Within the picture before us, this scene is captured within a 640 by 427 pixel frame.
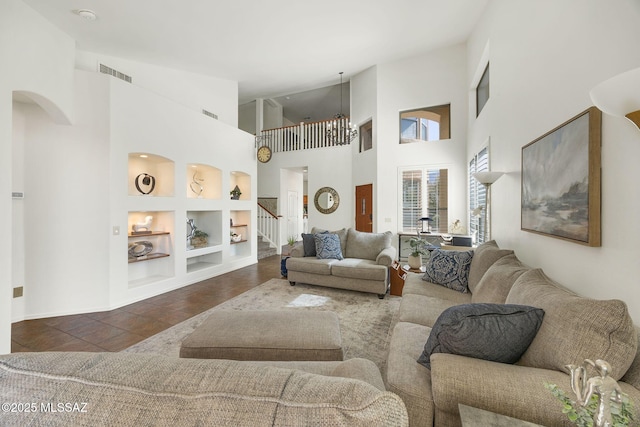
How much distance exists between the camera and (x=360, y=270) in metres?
3.87

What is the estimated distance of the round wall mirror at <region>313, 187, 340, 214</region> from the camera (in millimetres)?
7527

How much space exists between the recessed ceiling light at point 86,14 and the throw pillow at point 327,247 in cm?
418

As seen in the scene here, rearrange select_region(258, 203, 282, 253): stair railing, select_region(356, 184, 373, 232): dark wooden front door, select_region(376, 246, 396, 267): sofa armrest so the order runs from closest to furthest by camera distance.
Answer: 1. select_region(376, 246, 396, 267): sofa armrest
2. select_region(356, 184, 373, 232): dark wooden front door
3. select_region(258, 203, 282, 253): stair railing

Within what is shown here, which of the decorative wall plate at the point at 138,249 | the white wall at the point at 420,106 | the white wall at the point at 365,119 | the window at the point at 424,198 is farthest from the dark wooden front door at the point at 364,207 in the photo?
the decorative wall plate at the point at 138,249

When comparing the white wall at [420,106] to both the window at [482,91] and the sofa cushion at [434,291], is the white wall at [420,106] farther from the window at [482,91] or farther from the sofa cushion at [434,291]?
the sofa cushion at [434,291]

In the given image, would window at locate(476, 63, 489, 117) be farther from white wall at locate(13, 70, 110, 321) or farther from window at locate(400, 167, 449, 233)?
white wall at locate(13, 70, 110, 321)

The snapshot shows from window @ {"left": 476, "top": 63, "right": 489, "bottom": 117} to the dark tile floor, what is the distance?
5.10m

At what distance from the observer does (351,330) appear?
2.83 m

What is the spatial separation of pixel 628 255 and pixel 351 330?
7.22ft

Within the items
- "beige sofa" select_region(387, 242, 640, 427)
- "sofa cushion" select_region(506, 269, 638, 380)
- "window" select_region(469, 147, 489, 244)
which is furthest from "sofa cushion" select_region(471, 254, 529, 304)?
"window" select_region(469, 147, 489, 244)

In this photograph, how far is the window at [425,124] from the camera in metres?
5.90

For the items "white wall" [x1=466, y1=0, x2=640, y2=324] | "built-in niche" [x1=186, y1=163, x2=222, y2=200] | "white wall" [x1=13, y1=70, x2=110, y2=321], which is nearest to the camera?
"white wall" [x1=466, y1=0, x2=640, y2=324]

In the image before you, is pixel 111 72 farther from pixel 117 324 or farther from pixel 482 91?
pixel 482 91

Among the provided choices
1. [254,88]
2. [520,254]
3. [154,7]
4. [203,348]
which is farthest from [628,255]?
[254,88]
